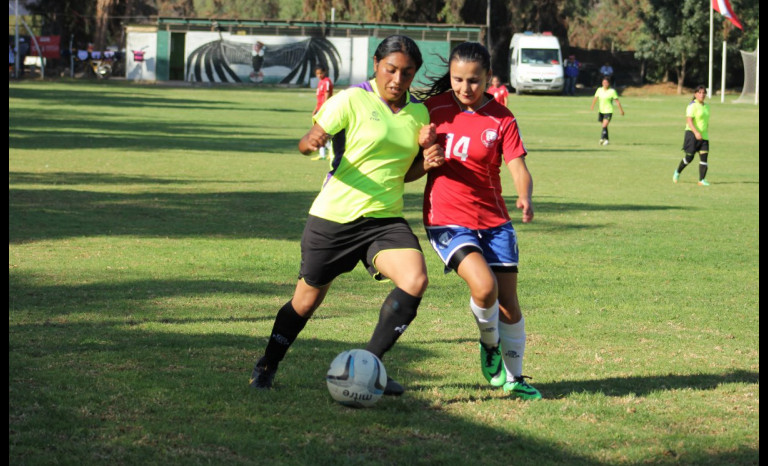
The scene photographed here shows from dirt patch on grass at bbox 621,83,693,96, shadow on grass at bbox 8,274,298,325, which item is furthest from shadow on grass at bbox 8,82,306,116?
dirt patch on grass at bbox 621,83,693,96

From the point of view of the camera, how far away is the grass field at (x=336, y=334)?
17.3 ft

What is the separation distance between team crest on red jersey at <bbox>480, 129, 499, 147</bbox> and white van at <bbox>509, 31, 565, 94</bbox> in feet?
191

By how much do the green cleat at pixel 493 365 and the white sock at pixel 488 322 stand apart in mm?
49

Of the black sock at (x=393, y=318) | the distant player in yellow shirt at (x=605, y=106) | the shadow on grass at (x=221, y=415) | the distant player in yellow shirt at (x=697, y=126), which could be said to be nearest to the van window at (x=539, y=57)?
the distant player in yellow shirt at (x=605, y=106)

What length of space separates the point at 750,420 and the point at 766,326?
279 cm

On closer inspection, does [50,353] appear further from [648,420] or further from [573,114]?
[573,114]

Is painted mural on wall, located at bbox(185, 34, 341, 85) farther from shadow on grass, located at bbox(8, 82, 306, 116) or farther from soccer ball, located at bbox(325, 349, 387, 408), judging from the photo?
soccer ball, located at bbox(325, 349, 387, 408)

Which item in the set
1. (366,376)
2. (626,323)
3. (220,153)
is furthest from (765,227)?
(220,153)

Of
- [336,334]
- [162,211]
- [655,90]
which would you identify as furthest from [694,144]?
[655,90]

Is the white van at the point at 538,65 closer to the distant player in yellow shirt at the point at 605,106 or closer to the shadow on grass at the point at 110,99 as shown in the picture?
the shadow on grass at the point at 110,99

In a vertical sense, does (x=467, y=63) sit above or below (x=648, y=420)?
above

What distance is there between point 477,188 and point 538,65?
193 ft

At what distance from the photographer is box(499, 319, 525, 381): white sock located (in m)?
6.23

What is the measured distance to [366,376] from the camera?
5.73m
